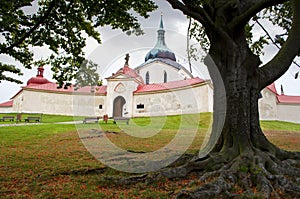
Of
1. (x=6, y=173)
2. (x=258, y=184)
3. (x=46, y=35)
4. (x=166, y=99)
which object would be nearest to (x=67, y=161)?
(x=6, y=173)

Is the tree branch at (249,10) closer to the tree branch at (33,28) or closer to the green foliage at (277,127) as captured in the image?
the tree branch at (33,28)

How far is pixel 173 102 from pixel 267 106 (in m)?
14.4

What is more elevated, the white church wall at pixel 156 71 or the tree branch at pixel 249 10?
the white church wall at pixel 156 71

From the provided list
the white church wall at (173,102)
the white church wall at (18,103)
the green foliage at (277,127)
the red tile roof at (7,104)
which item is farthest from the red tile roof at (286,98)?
the red tile roof at (7,104)

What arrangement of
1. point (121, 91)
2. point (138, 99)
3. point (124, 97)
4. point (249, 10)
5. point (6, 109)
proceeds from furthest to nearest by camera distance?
point (6, 109)
point (124, 97)
point (121, 91)
point (138, 99)
point (249, 10)

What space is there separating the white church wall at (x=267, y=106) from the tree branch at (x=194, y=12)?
110ft

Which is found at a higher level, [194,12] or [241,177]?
[194,12]

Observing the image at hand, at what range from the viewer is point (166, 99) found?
36781mm

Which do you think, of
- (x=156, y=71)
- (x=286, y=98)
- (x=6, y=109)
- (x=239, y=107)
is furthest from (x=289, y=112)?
(x=6, y=109)

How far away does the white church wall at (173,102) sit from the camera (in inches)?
1279

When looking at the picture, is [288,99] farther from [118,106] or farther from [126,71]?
[118,106]

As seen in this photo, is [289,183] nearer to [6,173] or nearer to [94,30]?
[6,173]

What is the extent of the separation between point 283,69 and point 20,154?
9535mm

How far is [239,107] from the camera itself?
20.3 ft
